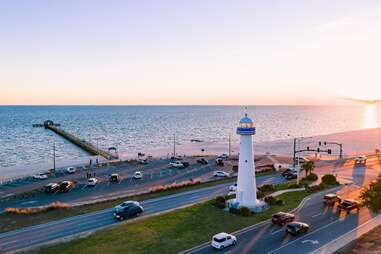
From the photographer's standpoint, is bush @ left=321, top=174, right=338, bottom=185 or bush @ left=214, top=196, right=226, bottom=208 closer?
bush @ left=214, top=196, right=226, bottom=208

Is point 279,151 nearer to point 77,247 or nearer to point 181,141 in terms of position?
point 181,141

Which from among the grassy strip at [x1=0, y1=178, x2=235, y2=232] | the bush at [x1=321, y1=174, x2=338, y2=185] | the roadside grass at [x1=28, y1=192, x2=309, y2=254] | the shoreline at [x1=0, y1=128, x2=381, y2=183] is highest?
the bush at [x1=321, y1=174, x2=338, y2=185]

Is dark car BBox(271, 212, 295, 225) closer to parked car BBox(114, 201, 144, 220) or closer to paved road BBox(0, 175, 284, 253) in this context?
paved road BBox(0, 175, 284, 253)

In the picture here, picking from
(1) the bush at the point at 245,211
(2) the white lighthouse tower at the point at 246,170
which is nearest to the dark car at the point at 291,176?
(2) the white lighthouse tower at the point at 246,170

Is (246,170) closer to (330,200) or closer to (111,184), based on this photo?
(330,200)

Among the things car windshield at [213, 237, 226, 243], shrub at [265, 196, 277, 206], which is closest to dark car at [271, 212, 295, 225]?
shrub at [265, 196, 277, 206]

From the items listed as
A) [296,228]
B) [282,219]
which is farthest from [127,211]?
[296,228]
